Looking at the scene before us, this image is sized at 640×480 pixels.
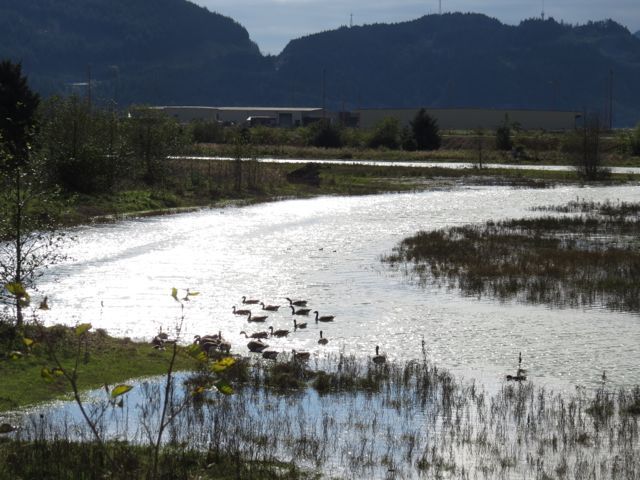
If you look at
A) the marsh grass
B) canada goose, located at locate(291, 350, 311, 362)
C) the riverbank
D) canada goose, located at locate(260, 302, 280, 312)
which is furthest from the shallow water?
the riverbank

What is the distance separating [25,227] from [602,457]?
1350 centimetres

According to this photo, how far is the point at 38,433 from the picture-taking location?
14.9 metres

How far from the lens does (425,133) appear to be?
138000mm

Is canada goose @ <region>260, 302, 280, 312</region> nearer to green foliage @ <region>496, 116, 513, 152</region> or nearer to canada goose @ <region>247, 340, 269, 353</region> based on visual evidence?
canada goose @ <region>247, 340, 269, 353</region>

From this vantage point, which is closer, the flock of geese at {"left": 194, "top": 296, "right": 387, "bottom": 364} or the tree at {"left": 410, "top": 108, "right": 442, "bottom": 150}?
the flock of geese at {"left": 194, "top": 296, "right": 387, "bottom": 364}

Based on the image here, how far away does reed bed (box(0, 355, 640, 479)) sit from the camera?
1423 centimetres

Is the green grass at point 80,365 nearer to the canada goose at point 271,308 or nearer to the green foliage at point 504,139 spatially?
the canada goose at point 271,308

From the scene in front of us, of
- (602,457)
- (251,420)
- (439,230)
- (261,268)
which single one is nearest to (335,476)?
(251,420)

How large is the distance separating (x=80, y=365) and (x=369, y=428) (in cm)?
614

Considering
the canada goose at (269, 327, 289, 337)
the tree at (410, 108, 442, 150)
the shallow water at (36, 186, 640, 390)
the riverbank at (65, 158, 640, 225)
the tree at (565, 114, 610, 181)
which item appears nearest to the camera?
the shallow water at (36, 186, 640, 390)

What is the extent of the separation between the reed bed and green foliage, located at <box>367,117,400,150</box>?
12591cm

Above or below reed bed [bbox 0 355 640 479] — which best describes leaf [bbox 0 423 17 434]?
above

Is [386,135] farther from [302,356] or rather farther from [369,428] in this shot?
[369,428]

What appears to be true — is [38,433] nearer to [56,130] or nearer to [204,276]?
[204,276]
